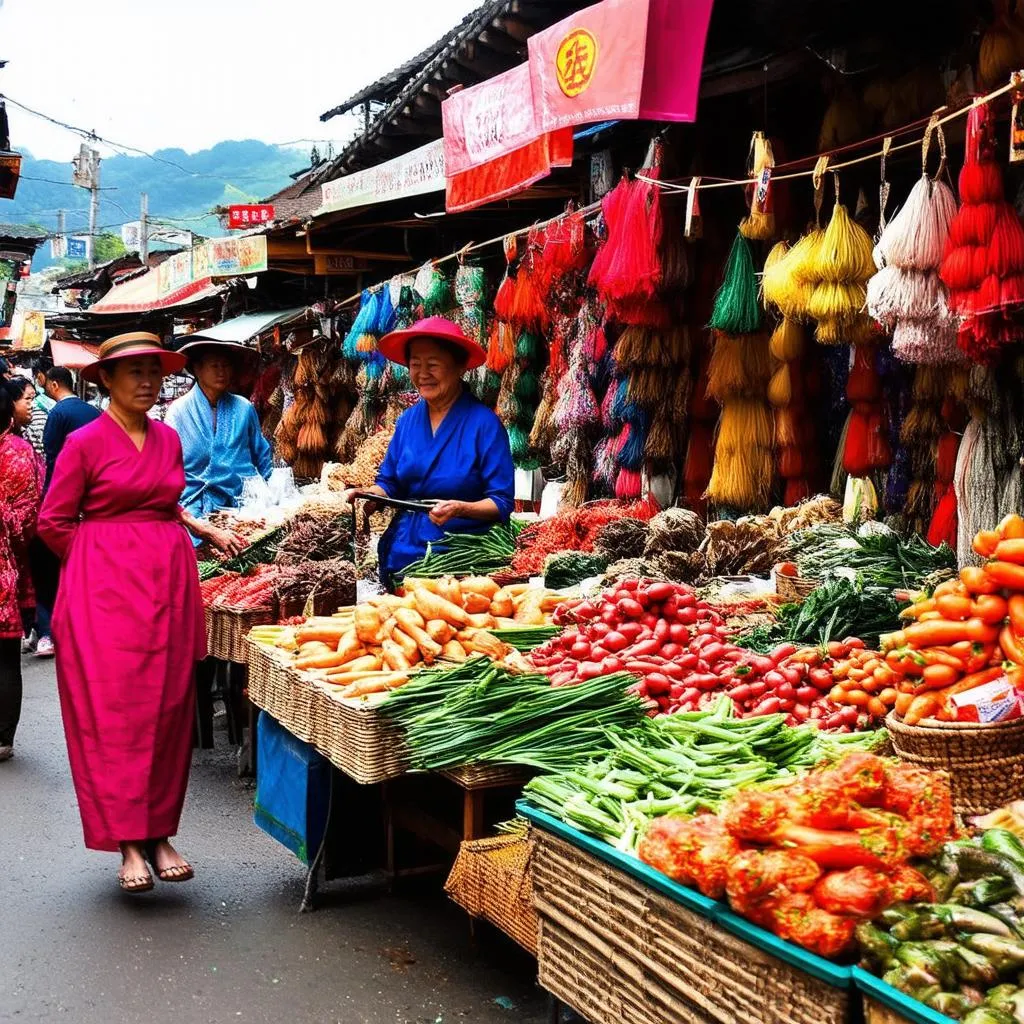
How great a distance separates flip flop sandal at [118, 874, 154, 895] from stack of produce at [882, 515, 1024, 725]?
2854mm

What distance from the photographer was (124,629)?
4711mm

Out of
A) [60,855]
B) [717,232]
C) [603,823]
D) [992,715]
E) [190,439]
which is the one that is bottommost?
[60,855]

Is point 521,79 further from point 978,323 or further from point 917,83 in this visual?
point 978,323

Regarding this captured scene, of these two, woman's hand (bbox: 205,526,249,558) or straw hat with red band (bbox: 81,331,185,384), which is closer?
straw hat with red band (bbox: 81,331,185,384)

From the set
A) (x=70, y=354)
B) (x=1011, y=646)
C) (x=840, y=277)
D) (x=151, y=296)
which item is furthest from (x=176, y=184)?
(x=1011, y=646)

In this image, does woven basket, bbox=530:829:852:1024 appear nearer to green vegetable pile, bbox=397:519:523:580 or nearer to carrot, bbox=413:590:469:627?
carrot, bbox=413:590:469:627

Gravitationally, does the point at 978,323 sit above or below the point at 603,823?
above

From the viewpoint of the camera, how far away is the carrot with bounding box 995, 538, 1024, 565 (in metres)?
3.41

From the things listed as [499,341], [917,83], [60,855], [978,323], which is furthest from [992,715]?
[499,341]

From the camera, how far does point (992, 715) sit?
314 centimetres

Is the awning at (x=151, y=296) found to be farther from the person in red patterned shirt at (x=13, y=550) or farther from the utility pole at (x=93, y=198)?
the utility pole at (x=93, y=198)

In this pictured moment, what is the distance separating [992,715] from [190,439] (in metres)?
5.56

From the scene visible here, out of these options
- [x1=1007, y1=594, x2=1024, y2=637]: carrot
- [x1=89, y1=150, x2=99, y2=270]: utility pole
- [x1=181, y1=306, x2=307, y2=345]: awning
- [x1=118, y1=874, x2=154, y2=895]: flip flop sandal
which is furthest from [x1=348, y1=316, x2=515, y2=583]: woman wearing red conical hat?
[x1=89, y1=150, x2=99, y2=270]: utility pole

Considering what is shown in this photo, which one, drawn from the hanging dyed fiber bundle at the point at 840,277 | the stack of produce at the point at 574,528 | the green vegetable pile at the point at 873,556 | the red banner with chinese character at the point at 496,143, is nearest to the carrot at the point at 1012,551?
the green vegetable pile at the point at 873,556
